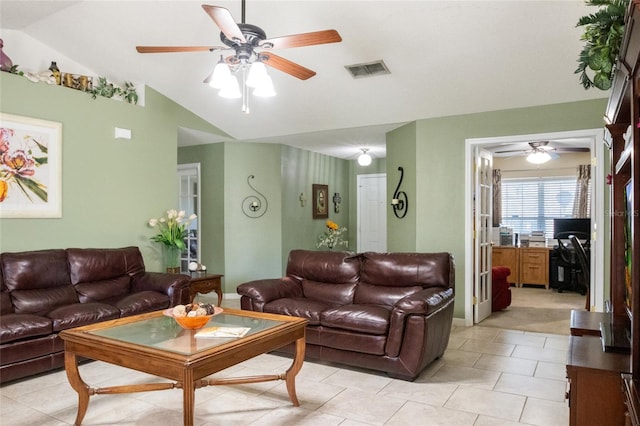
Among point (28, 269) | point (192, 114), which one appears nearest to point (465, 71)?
point (192, 114)

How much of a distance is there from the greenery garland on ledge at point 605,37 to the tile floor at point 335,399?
6.66 feet

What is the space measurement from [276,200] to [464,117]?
3.23m

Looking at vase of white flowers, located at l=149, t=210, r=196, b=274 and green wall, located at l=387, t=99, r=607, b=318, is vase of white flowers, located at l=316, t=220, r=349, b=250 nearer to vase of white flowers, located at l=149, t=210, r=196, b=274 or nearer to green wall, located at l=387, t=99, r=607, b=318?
green wall, located at l=387, t=99, r=607, b=318

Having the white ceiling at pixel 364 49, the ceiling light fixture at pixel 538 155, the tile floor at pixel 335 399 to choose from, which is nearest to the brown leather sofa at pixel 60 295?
the tile floor at pixel 335 399

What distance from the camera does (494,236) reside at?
8.54 meters

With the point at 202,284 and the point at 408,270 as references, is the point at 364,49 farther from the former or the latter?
the point at 202,284

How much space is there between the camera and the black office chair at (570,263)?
292 inches

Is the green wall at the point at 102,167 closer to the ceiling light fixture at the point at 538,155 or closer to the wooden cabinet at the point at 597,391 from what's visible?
the wooden cabinet at the point at 597,391

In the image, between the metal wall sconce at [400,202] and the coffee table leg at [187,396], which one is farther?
the metal wall sconce at [400,202]

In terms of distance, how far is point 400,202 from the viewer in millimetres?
5742

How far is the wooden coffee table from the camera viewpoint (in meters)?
2.20

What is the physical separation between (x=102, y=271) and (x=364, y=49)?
3346 mm

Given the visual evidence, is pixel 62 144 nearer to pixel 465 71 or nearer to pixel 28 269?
pixel 28 269

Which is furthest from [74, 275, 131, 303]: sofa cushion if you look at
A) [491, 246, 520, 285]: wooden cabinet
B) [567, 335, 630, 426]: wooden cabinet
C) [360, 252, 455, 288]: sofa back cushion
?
[491, 246, 520, 285]: wooden cabinet
